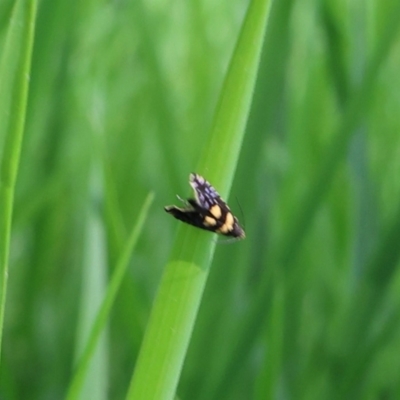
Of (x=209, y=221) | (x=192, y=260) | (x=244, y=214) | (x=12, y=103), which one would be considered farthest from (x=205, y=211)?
(x=244, y=214)

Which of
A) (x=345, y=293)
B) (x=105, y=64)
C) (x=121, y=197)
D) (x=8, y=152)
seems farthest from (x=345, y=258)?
(x=8, y=152)

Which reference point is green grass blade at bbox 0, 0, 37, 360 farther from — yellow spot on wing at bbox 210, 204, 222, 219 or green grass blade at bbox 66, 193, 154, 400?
yellow spot on wing at bbox 210, 204, 222, 219

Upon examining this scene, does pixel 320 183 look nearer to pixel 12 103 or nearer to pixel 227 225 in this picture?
pixel 227 225

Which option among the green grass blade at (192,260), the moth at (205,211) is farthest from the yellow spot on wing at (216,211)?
the green grass blade at (192,260)

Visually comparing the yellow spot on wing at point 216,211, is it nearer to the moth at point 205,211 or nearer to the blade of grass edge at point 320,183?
the moth at point 205,211

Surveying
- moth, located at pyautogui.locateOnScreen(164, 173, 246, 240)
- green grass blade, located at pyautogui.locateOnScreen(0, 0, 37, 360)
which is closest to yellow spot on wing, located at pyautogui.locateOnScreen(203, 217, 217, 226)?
moth, located at pyautogui.locateOnScreen(164, 173, 246, 240)

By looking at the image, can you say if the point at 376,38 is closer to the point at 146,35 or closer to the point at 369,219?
the point at 369,219

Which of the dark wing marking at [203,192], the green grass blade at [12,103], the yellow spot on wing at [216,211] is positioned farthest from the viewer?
the yellow spot on wing at [216,211]
